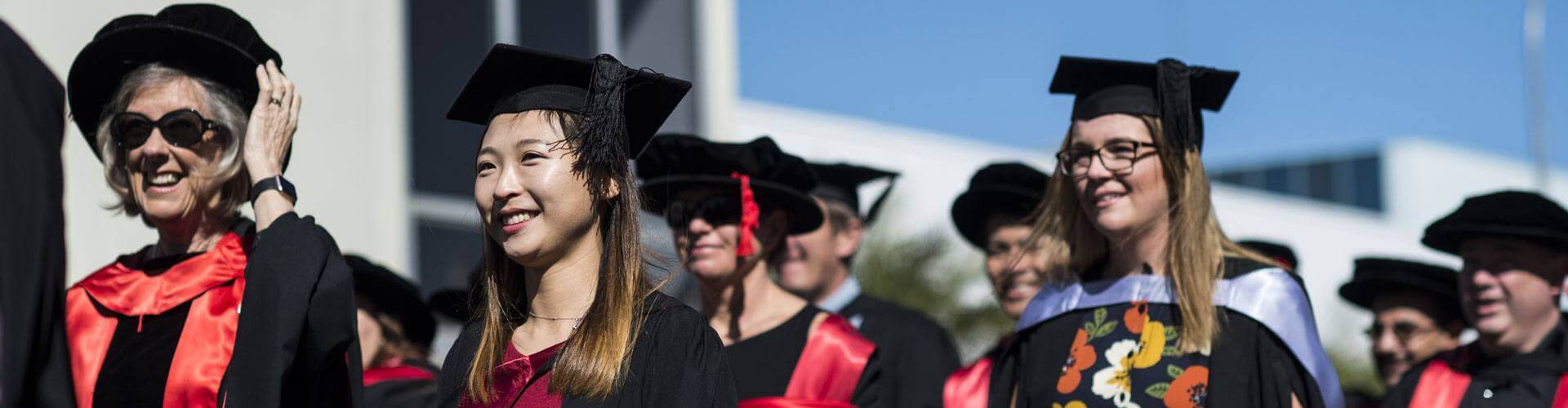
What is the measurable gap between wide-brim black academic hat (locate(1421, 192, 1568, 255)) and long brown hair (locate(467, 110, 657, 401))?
3438mm

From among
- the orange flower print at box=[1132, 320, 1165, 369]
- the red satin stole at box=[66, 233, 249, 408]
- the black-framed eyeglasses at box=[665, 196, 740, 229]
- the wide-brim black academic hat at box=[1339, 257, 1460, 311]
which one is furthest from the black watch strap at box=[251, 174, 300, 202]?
the wide-brim black academic hat at box=[1339, 257, 1460, 311]

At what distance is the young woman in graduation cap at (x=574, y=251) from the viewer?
10.2 ft

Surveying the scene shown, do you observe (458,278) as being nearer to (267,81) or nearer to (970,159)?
(267,81)

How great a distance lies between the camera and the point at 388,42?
28.4 ft

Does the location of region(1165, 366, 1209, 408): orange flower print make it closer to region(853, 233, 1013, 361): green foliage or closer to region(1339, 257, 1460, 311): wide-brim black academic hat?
region(1339, 257, 1460, 311): wide-brim black academic hat

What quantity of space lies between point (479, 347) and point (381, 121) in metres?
5.44

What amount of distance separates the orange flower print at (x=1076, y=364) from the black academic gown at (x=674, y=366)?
148 cm

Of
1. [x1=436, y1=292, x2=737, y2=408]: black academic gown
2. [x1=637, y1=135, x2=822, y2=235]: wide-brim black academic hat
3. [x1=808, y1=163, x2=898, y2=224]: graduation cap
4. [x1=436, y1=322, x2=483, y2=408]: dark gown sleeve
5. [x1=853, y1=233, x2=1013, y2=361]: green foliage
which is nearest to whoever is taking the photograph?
[x1=436, y1=292, x2=737, y2=408]: black academic gown

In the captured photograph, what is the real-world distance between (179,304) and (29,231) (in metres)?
1.35

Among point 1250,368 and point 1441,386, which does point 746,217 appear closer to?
point 1250,368

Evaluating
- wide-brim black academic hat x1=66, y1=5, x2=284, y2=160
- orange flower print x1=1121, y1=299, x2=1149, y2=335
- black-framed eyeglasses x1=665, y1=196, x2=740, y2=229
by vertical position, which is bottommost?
orange flower print x1=1121, y1=299, x2=1149, y2=335

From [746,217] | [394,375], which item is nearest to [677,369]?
[746,217]

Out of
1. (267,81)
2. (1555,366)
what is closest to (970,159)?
(1555,366)

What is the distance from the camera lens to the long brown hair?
122 inches
